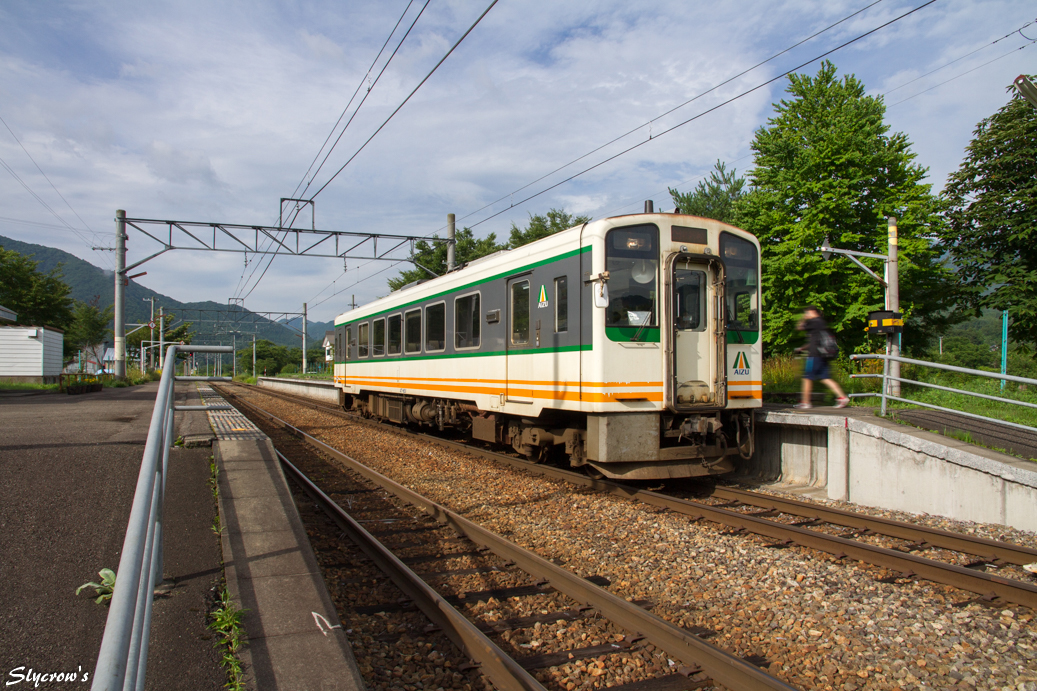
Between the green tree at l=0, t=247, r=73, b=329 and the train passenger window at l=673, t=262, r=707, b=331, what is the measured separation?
45800mm

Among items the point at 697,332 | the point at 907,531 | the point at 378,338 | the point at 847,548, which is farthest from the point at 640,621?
the point at 378,338

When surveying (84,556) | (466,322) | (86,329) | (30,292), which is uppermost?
(30,292)

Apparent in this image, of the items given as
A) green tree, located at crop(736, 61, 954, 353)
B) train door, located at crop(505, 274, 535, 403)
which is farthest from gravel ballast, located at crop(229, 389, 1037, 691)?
green tree, located at crop(736, 61, 954, 353)

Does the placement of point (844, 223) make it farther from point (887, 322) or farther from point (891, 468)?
point (891, 468)

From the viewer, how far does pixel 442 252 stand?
1423 inches

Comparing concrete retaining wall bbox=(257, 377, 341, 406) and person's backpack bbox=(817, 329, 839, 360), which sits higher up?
person's backpack bbox=(817, 329, 839, 360)

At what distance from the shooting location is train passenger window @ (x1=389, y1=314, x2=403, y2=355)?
1369 centimetres

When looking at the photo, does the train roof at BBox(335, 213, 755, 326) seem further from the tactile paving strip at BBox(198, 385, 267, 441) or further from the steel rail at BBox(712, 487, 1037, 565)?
the tactile paving strip at BBox(198, 385, 267, 441)

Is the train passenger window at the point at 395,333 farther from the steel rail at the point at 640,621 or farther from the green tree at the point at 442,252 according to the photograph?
the green tree at the point at 442,252

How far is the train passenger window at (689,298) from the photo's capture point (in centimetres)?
774

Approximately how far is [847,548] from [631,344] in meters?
3.01

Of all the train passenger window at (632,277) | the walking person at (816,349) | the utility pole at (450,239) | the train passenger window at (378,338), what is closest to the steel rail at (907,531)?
the train passenger window at (632,277)

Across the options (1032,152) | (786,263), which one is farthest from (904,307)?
(1032,152)

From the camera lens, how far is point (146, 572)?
2934 millimetres
